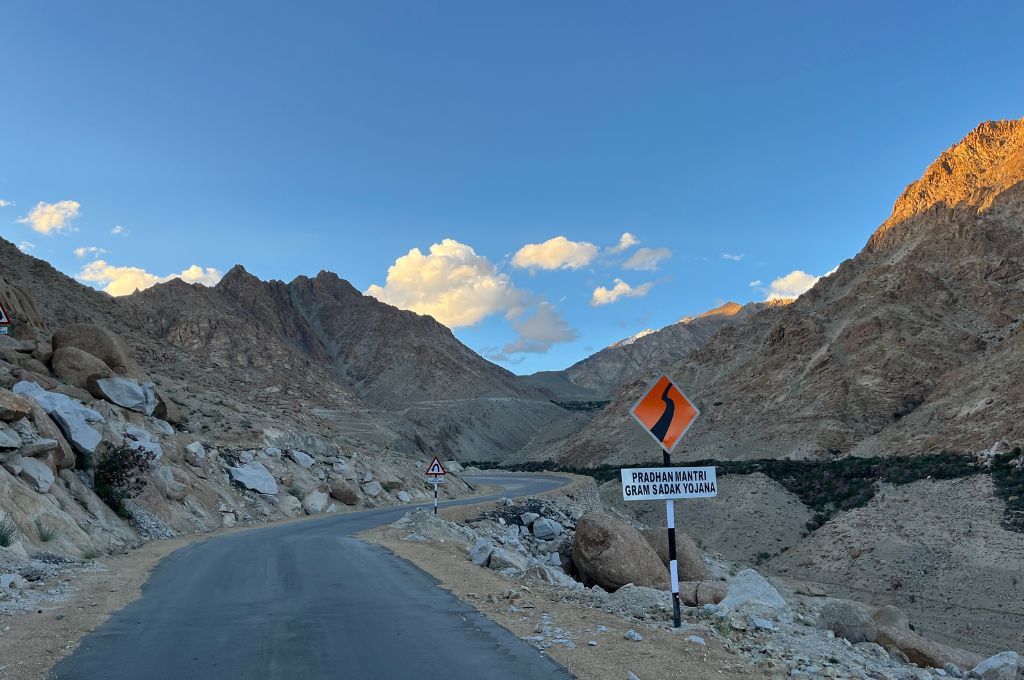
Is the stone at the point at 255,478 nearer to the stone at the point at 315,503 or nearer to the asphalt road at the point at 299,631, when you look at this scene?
the stone at the point at 315,503

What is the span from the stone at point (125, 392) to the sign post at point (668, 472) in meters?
25.5

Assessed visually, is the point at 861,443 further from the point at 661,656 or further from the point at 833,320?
the point at 661,656

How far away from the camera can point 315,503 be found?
99.6ft

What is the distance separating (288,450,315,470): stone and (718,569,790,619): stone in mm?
24901

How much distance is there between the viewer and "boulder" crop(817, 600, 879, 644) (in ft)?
38.7

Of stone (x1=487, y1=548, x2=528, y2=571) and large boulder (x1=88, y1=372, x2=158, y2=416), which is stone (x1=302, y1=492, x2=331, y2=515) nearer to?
large boulder (x1=88, y1=372, x2=158, y2=416)

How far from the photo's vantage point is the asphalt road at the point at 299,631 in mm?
6391

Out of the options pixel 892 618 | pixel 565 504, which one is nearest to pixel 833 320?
pixel 565 504

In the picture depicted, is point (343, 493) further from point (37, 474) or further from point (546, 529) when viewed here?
point (37, 474)

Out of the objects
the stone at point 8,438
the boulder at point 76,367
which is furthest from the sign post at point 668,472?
the boulder at point 76,367

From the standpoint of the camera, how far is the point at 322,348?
135875 millimetres

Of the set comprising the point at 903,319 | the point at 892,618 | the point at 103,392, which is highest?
the point at 903,319

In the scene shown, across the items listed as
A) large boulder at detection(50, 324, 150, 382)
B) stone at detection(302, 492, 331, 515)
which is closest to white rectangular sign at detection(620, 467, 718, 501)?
stone at detection(302, 492, 331, 515)

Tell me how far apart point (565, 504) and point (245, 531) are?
52.7ft
